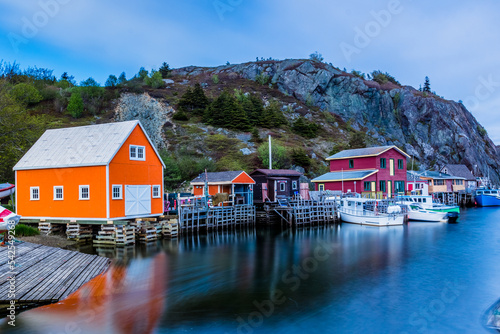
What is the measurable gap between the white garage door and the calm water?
299 centimetres

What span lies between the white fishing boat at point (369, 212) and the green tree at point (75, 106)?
58.6 m

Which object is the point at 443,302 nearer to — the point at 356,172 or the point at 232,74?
the point at 356,172

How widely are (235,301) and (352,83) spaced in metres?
116

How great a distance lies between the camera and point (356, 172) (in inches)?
2258

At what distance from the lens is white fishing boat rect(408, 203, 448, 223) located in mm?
45750

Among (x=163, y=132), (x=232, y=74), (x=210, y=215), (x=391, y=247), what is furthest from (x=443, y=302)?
(x=232, y=74)

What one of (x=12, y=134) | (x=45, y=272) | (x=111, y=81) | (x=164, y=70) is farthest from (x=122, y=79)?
(x=45, y=272)

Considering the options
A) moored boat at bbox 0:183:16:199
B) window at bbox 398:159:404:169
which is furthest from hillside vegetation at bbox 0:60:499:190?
window at bbox 398:159:404:169

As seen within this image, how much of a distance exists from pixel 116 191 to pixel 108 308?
1475 cm

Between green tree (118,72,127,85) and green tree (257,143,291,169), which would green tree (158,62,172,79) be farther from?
green tree (257,143,291,169)

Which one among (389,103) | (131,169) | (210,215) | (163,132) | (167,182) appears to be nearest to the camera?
(131,169)

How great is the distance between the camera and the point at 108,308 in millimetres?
14570

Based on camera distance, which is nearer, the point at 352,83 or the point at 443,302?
the point at 443,302

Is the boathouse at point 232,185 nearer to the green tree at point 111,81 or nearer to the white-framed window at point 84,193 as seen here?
the white-framed window at point 84,193
